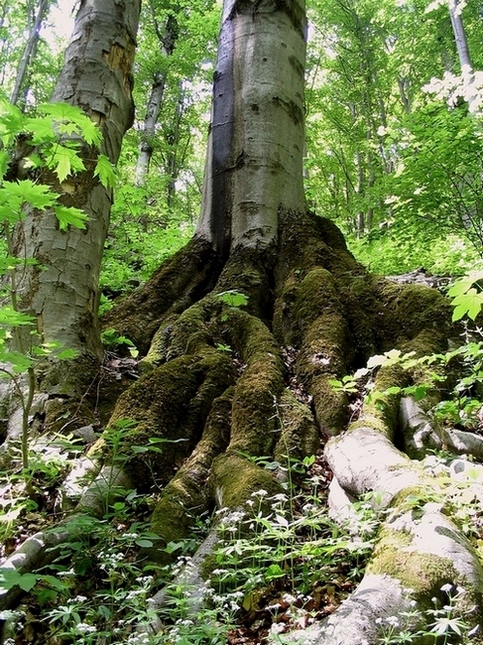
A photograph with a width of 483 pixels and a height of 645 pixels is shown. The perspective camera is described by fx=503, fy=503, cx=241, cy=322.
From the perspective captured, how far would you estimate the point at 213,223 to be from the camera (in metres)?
5.07

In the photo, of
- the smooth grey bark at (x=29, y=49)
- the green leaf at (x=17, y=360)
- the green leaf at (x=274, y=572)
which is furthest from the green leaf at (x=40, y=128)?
the smooth grey bark at (x=29, y=49)

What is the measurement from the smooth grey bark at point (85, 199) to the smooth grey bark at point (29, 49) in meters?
13.1

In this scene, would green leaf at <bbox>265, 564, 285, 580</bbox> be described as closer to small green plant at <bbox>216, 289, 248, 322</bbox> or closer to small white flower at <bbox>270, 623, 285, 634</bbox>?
small white flower at <bbox>270, 623, 285, 634</bbox>

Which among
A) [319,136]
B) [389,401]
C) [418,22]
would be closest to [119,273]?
[389,401]

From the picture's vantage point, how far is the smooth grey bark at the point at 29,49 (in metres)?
15.7

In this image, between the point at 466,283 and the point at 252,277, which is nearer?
the point at 466,283

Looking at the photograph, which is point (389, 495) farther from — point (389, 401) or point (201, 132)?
point (201, 132)

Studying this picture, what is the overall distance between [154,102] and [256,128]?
1206cm

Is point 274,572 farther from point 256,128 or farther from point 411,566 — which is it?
point 256,128

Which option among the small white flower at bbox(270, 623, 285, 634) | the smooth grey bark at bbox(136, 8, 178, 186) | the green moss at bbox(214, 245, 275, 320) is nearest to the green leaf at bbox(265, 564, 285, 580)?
the small white flower at bbox(270, 623, 285, 634)

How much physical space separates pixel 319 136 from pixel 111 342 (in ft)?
63.8

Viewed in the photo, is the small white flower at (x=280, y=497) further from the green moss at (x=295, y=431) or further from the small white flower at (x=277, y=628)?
the small white flower at (x=277, y=628)

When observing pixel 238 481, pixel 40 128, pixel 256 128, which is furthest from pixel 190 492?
pixel 256 128

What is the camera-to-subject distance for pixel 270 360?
11.0 ft
